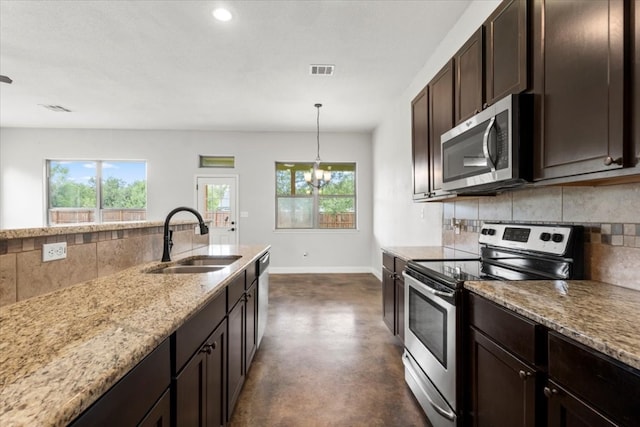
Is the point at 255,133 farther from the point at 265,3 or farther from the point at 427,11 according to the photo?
the point at 427,11

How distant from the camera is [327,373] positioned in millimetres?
2412

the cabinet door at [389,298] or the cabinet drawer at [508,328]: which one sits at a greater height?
the cabinet drawer at [508,328]

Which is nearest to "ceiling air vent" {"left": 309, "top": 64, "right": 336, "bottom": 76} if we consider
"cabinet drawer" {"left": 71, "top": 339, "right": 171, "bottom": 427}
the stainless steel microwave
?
the stainless steel microwave

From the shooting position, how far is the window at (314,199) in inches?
251

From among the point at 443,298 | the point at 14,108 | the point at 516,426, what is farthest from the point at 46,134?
the point at 516,426

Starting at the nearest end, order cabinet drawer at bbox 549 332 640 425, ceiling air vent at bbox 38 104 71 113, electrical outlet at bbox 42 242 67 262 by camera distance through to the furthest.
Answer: cabinet drawer at bbox 549 332 640 425, electrical outlet at bbox 42 242 67 262, ceiling air vent at bbox 38 104 71 113

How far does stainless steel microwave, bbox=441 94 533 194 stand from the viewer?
143cm

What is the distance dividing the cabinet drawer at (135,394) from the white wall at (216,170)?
17.6 ft

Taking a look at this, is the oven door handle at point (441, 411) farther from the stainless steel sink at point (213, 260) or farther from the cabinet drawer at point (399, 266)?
the stainless steel sink at point (213, 260)

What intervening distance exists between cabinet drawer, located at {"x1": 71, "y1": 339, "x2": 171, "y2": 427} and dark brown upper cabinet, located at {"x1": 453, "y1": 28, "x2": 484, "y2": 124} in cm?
198

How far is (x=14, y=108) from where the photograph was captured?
4.98 m

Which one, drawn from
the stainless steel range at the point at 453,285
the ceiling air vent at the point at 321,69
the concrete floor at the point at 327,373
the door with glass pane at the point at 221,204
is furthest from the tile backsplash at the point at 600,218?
the door with glass pane at the point at 221,204

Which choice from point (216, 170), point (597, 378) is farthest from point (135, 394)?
point (216, 170)

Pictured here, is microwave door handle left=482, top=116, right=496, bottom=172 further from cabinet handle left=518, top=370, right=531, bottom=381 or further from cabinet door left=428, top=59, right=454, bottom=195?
cabinet handle left=518, top=370, right=531, bottom=381
